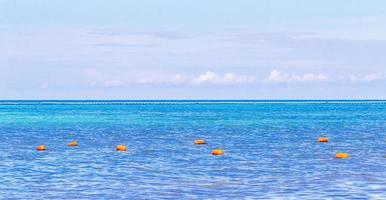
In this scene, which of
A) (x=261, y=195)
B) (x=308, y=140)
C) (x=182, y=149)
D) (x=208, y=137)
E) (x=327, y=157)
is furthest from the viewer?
(x=208, y=137)

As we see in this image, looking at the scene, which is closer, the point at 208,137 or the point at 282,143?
the point at 282,143

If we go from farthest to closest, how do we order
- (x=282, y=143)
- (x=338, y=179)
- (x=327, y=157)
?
(x=282, y=143)
(x=327, y=157)
(x=338, y=179)

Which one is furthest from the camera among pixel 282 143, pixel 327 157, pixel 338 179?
pixel 282 143

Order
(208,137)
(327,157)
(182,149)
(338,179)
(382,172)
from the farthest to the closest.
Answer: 1. (208,137)
2. (182,149)
3. (327,157)
4. (382,172)
5. (338,179)

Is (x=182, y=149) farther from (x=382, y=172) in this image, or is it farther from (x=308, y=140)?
(x=382, y=172)

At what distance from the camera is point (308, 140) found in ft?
249

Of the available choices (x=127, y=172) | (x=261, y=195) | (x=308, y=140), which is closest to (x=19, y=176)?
(x=127, y=172)

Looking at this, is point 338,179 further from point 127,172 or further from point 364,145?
point 364,145

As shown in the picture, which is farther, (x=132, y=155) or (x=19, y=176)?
(x=132, y=155)

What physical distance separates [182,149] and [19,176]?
2250 centimetres

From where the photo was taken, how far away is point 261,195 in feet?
115

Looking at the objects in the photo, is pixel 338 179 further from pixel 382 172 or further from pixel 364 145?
pixel 364 145

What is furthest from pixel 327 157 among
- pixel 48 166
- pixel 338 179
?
pixel 48 166

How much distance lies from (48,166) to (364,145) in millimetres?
29068
